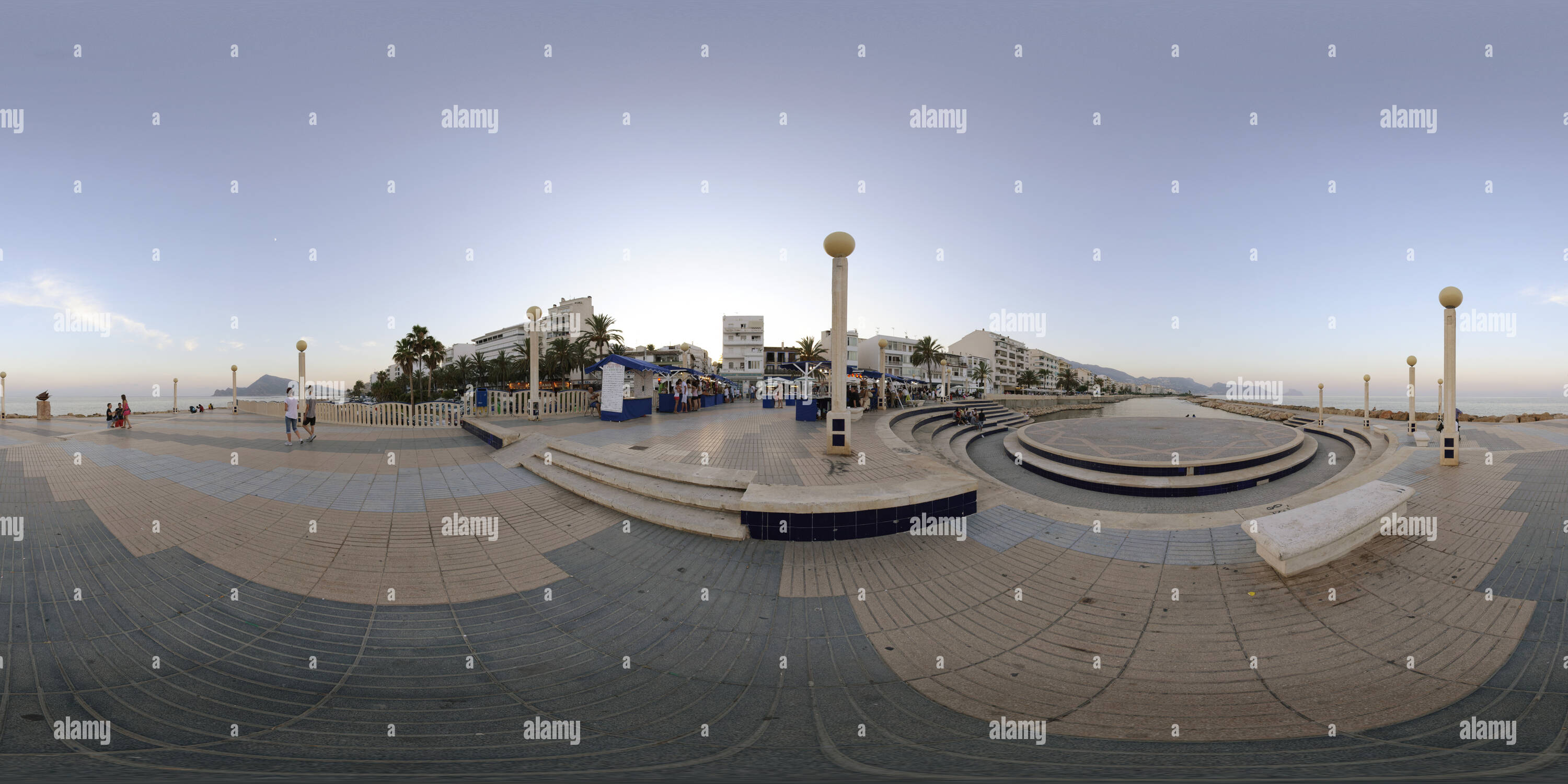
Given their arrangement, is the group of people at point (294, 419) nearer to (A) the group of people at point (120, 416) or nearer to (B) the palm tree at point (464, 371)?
(A) the group of people at point (120, 416)

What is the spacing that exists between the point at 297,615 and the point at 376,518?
2.06 meters

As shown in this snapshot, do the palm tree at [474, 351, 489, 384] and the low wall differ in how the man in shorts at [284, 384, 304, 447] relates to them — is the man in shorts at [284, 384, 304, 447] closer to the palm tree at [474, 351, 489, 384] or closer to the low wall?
the low wall

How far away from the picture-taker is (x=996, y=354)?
102 meters

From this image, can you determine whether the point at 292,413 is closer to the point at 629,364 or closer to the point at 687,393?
the point at 629,364

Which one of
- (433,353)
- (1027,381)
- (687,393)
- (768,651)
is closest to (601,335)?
(433,353)

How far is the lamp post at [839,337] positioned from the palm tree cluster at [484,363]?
34061 mm

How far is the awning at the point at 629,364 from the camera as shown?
15.6 meters

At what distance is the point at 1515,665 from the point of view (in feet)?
11.4

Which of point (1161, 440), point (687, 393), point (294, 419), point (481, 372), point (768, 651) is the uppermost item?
point (481, 372)

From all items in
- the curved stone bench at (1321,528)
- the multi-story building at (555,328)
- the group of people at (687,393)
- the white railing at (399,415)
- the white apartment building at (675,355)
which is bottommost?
the curved stone bench at (1321,528)

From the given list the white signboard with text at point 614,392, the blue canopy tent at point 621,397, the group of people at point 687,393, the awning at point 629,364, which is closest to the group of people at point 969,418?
the group of people at point 687,393

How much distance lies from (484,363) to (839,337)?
217ft

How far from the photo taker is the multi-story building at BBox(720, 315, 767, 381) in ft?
235

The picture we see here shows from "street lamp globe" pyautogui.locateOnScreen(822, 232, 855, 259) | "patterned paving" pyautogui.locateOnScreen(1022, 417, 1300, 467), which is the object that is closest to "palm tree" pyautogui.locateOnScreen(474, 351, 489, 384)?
"patterned paving" pyautogui.locateOnScreen(1022, 417, 1300, 467)
